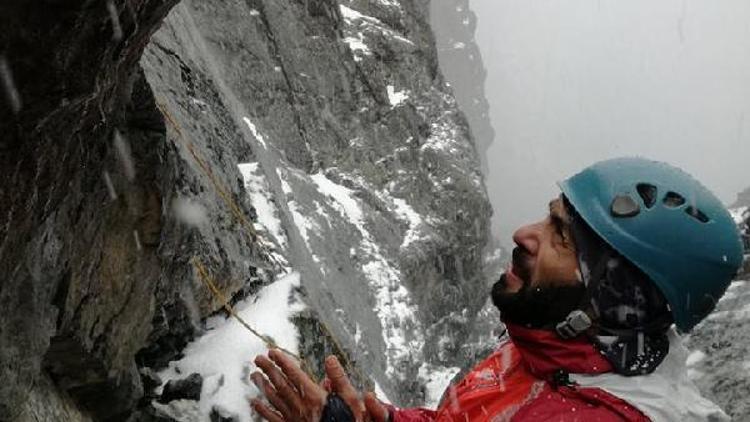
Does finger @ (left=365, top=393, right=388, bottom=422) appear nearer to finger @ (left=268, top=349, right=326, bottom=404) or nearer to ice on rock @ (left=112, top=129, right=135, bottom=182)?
finger @ (left=268, top=349, right=326, bottom=404)

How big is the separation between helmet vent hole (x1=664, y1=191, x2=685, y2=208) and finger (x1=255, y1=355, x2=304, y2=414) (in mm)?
1815

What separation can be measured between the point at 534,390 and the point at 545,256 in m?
0.56

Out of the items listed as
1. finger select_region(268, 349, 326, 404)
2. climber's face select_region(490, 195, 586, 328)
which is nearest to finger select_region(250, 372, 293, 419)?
finger select_region(268, 349, 326, 404)

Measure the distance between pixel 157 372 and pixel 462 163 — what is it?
22.1 meters

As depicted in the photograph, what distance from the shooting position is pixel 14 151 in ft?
6.97

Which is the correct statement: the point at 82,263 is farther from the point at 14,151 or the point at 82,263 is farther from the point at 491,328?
the point at 491,328

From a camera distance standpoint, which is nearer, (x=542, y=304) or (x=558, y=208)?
(x=542, y=304)

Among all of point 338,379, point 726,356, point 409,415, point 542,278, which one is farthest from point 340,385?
point 726,356

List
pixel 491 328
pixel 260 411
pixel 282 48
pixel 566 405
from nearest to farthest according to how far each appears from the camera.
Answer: pixel 566 405 → pixel 260 411 → pixel 282 48 → pixel 491 328

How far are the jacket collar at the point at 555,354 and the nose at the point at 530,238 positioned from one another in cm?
34

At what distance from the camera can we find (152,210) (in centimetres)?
386

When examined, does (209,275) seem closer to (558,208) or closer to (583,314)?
(558,208)

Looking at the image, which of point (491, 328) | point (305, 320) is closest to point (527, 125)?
point (491, 328)

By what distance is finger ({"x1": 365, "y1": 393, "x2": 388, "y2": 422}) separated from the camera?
2.90 m
